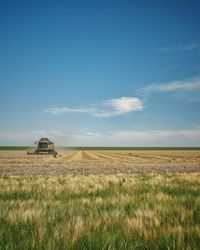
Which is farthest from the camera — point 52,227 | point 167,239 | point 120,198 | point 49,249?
point 120,198

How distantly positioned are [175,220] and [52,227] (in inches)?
73.9

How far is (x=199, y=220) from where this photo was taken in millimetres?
4449

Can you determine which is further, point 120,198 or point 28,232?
point 120,198

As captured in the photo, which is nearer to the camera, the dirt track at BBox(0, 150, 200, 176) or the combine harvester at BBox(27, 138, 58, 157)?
the dirt track at BBox(0, 150, 200, 176)

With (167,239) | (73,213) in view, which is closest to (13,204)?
(73,213)

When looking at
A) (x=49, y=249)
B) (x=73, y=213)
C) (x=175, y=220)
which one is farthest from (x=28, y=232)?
(x=175, y=220)

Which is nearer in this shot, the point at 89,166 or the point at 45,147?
the point at 89,166

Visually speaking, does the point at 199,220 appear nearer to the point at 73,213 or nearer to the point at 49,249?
the point at 73,213

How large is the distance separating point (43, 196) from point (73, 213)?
8.81 feet

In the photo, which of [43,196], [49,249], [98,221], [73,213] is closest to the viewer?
[49,249]

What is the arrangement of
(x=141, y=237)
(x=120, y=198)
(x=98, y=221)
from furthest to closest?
(x=120, y=198) → (x=98, y=221) → (x=141, y=237)

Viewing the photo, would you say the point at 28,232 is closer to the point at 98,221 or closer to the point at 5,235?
the point at 5,235

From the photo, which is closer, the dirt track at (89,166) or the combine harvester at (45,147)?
the dirt track at (89,166)

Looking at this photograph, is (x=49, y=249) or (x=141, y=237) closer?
(x=49, y=249)
